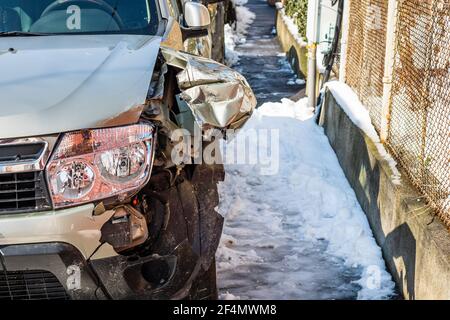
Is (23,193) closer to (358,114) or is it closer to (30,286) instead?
(30,286)

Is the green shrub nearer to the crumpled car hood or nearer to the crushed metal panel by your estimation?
the crushed metal panel

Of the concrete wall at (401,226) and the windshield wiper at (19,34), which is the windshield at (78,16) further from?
the concrete wall at (401,226)

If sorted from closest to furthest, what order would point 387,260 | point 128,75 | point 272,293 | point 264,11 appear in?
point 128,75 < point 272,293 < point 387,260 < point 264,11

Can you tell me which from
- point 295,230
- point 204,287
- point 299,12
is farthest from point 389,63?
point 299,12

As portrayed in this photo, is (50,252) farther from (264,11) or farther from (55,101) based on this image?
(264,11)

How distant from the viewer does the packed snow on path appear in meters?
4.41

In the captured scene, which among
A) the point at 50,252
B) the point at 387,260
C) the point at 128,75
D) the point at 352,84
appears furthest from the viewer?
the point at 352,84

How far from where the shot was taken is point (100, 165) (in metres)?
3.04

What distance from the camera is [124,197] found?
3053 millimetres

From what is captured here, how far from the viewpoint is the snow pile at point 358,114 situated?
497 cm

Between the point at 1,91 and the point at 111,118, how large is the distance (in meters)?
0.56

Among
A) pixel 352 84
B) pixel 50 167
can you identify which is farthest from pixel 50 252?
pixel 352 84

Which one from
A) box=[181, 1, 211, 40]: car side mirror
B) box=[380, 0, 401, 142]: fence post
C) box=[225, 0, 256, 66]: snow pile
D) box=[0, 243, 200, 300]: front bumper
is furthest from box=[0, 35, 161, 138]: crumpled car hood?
box=[225, 0, 256, 66]: snow pile

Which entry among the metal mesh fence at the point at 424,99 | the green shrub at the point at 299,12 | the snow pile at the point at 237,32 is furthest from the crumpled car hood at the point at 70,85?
the snow pile at the point at 237,32
